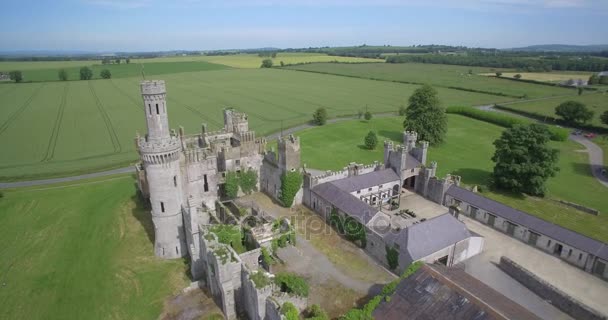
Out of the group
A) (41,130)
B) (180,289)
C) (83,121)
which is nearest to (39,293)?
(180,289)

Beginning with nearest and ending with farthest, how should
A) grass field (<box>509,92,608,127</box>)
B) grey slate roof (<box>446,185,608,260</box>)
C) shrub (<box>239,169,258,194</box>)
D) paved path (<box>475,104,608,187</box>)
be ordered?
1. grey slate roof (<box>446,185,608,260</box>)
2. shrub (<box>239,169,258,194</box>)
3. paved path (<box>475,104,608,187</box>)
4. grass field (<box>509,92,608,127</box>)

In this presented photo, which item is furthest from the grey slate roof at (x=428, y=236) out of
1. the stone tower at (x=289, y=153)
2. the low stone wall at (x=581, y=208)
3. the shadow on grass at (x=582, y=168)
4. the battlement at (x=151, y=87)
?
the shadow on grass at (x=582, y=168)

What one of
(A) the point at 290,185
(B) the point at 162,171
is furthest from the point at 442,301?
(B) the point at 162,171

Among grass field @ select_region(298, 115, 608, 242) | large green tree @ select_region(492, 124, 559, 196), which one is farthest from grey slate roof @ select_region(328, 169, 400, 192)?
large green tree @ select_region(492, 124, 559, 196)

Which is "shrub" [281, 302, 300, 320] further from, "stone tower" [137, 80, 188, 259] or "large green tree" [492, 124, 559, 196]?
"large green tree" [492, 124, 559, 196]

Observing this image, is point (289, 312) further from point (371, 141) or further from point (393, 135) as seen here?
point (393, 135)

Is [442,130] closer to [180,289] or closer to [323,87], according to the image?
[180,289]
